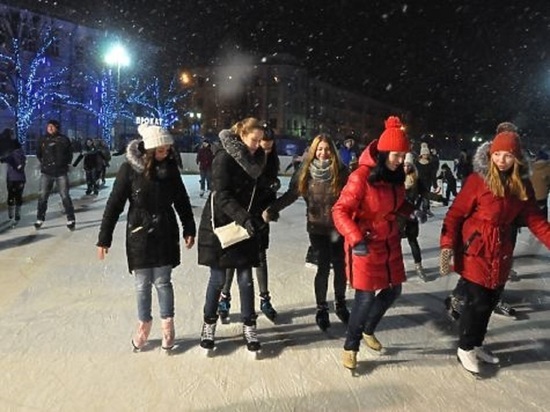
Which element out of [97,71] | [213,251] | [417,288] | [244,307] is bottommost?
[417,288]

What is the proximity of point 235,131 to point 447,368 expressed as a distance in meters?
2.01

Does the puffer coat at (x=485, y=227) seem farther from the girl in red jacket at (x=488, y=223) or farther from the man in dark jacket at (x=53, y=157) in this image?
the man in dark jacket at (x=53, y=157)

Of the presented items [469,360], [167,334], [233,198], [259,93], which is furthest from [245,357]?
[259,93]

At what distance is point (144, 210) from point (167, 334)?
2.74 feet

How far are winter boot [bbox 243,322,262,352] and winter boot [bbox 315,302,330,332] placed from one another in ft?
2.15

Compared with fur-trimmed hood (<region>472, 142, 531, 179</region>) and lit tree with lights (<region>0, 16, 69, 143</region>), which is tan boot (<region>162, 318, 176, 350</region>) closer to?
fur-trimmed hood (<region>472, 142, 531, 179</region>)

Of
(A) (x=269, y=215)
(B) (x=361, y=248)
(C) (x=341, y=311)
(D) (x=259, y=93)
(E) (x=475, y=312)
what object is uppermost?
(D) (x=259, y=93)

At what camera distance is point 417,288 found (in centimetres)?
575

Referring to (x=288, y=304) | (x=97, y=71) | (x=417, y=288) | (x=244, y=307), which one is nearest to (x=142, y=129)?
(x=244, y=307)

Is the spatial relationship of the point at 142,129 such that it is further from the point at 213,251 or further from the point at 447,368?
the point at 447,368

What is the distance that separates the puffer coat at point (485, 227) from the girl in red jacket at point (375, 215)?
0.33m

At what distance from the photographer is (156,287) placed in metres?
3.86

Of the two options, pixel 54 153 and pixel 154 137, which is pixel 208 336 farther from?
pixel 54 153

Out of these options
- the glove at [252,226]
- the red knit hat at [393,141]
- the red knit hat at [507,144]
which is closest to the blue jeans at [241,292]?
the glove at [252,226]
